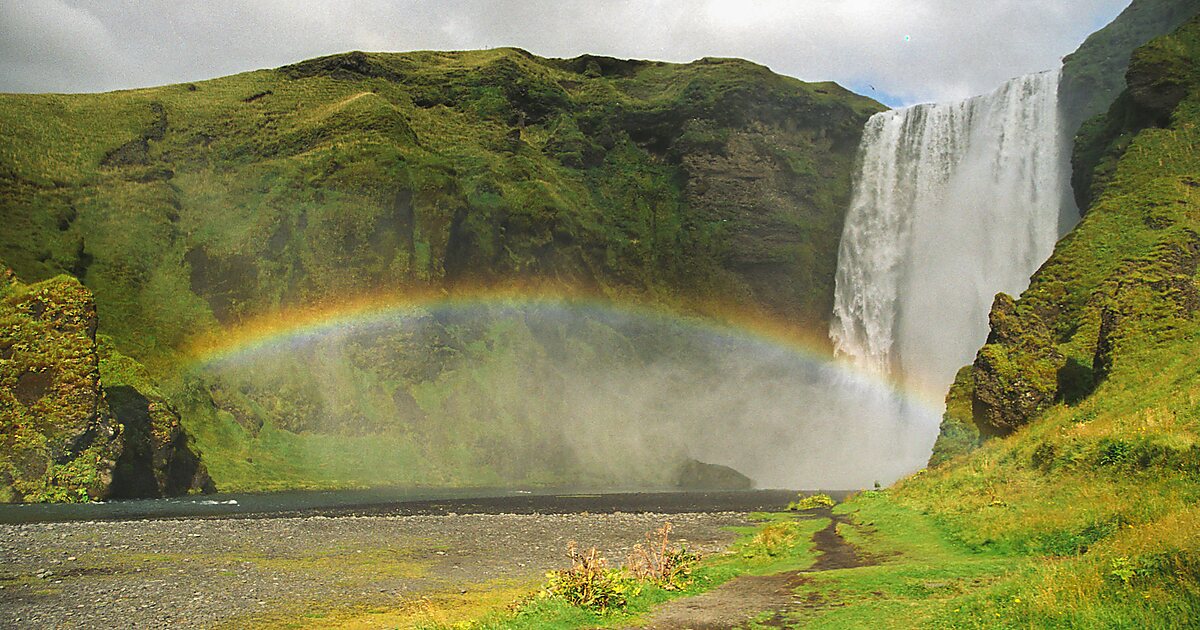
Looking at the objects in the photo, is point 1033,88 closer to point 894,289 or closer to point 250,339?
point 894,289

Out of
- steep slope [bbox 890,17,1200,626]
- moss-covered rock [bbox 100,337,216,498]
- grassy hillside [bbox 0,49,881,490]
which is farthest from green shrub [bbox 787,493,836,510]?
grassy hillside [bbox 0,49,881,490]

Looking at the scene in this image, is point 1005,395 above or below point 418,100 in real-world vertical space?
below

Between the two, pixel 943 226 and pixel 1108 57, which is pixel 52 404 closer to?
pixel 943 226

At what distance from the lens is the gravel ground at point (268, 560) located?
846 inches

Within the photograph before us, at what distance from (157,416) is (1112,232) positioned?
248 ft

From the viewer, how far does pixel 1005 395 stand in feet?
132

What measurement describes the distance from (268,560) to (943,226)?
87.0 metres

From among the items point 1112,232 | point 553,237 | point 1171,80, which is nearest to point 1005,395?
point 1112,232

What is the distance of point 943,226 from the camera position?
95.9 meters

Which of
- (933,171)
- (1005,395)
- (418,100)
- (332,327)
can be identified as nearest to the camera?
(1005,395)

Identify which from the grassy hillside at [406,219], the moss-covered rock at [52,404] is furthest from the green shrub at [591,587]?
the grassy hillside at [406,219]

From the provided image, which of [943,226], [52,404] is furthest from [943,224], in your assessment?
[52,404]

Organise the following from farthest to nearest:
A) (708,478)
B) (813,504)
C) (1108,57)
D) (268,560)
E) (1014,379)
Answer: (708,478) < (1108,57) < (813,504) < (1014,379) < (268,560)

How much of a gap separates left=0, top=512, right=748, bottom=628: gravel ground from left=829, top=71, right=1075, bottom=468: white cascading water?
5694cm
